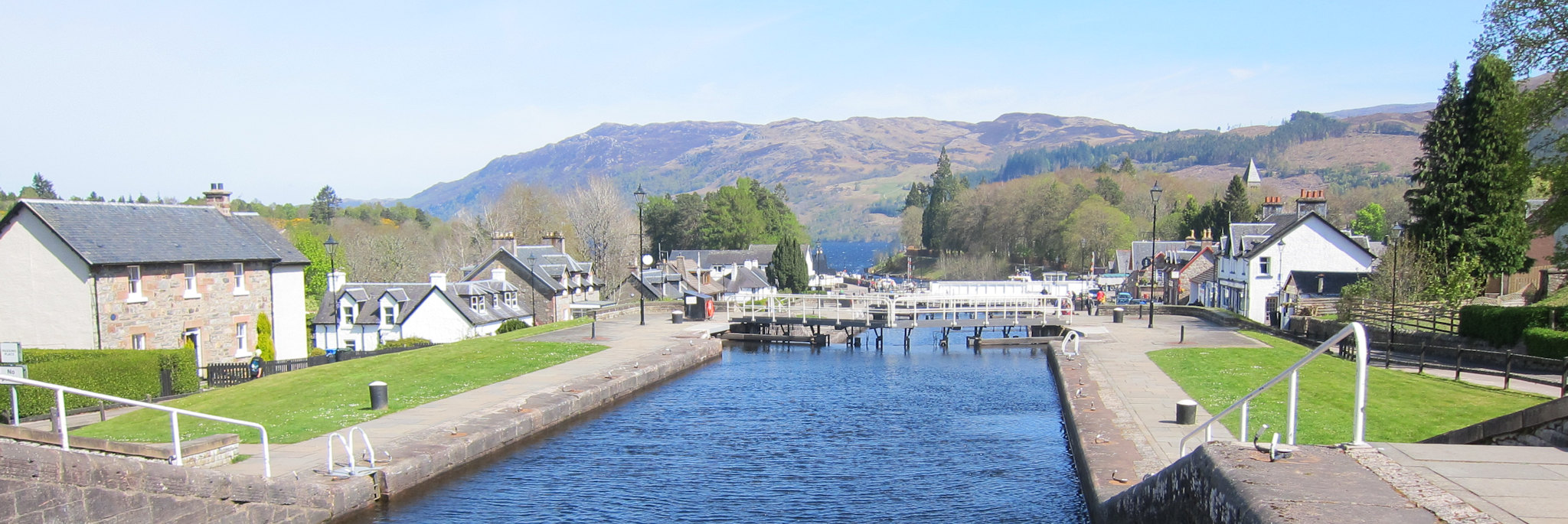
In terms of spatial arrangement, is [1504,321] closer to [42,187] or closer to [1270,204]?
[1270,204]

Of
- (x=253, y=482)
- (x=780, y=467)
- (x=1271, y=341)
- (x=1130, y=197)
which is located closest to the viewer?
(x=253, y=482)

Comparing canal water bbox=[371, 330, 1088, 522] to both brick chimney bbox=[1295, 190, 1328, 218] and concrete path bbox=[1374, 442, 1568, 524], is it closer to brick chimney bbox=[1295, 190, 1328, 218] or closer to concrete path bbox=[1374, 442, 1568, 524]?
concrete path bbox=[1374, 442, 1568, 524]

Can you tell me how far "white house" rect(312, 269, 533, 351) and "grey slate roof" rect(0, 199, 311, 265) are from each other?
728cm

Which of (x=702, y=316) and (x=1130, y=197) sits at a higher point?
(x=1130, y=197)

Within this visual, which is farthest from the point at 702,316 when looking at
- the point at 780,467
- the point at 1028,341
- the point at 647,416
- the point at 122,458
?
the point at 122,458

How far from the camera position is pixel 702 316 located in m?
52.5

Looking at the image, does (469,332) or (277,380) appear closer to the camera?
(277,380)

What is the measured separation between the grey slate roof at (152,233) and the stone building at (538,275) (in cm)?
1893

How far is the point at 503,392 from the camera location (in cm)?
2705

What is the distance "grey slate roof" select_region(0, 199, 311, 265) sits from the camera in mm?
32469

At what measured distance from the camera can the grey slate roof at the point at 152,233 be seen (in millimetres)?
32469

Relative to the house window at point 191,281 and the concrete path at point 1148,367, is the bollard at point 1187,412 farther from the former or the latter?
the house window at point 191,281

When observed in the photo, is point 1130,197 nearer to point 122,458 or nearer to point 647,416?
point 647,416

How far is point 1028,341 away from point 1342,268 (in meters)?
23.1
